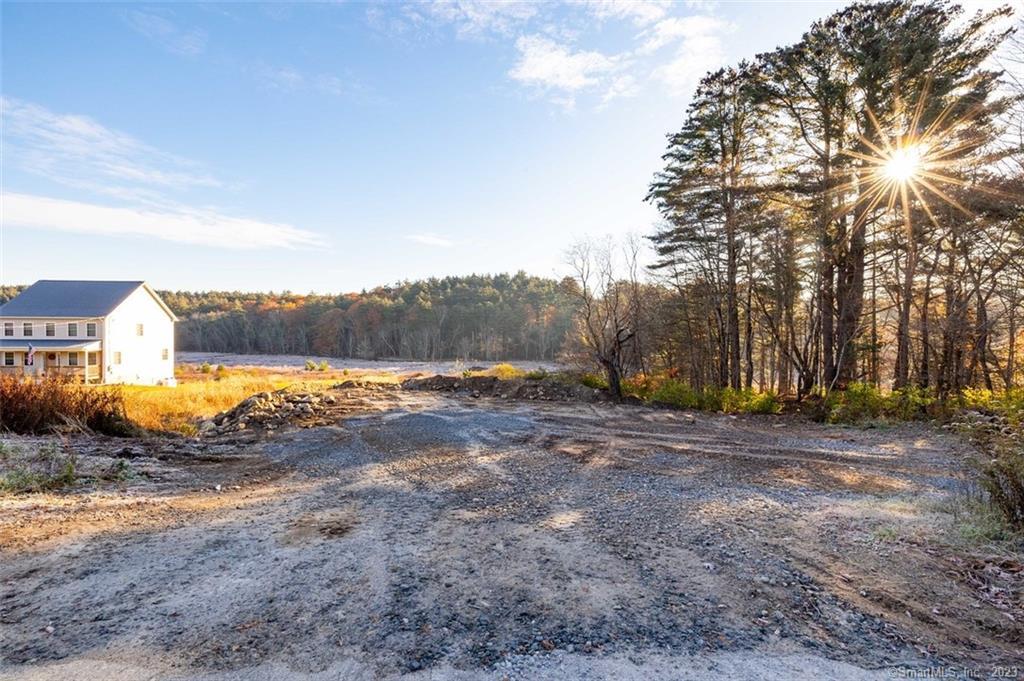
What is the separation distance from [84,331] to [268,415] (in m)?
25.5

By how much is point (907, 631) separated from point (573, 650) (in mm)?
2141

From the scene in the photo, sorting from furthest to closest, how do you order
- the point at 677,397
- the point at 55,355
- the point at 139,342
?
the point at 139,342, the point at 55,355, the point at 677,397

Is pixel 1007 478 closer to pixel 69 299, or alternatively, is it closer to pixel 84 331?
pixel 84 331

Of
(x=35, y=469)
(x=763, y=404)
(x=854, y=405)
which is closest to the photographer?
(x=35, y=469)

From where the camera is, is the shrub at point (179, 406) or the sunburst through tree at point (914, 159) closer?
the shrub at point (179, 406)

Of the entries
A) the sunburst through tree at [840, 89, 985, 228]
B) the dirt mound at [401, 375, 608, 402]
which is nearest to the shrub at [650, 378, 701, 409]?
the dirt mound at [401, 375, 608, 402]

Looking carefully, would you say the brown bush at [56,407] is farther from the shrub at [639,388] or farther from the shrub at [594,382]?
the shrub at [639,388]

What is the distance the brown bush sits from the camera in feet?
27.1

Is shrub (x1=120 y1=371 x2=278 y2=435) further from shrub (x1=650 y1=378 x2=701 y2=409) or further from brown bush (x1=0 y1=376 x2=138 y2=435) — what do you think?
shrub (x1=650 y1=378 x2=701 y2=409)

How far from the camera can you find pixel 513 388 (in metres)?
18.3

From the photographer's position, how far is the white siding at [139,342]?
27812 mm

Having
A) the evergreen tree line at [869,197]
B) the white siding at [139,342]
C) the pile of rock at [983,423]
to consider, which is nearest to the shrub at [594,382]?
the evergreen tree line at [869,197]

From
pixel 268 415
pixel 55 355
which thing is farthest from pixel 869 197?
pixel 55 355

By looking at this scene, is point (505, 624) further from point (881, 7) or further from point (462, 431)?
point (881, 7)
